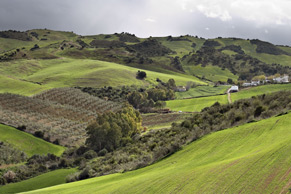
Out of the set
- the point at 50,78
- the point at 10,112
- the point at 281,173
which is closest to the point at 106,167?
the point at 281,173

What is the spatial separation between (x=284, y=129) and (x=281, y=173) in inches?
407

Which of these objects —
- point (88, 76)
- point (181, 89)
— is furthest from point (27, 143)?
point (181, 89)

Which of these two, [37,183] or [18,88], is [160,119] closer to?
[37,183]

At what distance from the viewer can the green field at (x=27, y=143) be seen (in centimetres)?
6144

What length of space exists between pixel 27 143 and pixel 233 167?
5501 centimetres

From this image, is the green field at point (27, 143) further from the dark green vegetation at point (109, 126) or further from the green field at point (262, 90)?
the green field at point (262, 90)

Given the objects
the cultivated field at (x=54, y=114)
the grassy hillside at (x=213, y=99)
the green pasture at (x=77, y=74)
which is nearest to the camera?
the cultivated field at (x=54, y=114)

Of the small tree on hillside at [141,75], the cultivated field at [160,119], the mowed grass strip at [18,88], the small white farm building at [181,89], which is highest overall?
the small tree on hillside at [141,75]

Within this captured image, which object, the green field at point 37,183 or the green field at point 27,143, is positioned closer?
the green field at point 37,183

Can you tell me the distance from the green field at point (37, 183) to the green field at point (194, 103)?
235ft

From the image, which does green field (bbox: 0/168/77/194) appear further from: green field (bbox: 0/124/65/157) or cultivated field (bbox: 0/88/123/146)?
cultivated field (bbox: 0/88/123/146)

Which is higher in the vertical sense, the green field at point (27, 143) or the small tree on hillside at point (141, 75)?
the small tree on hillside at point (141, 75)

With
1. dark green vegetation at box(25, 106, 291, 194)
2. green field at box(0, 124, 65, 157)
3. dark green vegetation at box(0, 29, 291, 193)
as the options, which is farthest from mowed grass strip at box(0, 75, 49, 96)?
dark green vegetation at box(25, 106, 291, 194)

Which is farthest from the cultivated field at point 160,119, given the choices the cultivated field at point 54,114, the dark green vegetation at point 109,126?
the cultivated field at point 54,114
